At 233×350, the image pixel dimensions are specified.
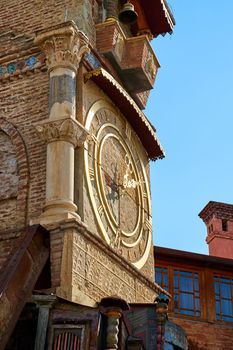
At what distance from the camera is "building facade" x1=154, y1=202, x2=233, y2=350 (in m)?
18.1

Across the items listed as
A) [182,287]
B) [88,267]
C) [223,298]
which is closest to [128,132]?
[88,267]

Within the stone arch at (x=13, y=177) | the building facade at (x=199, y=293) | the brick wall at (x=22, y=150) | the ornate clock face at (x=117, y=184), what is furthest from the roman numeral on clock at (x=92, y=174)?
the building facade at (x=199, y=293)

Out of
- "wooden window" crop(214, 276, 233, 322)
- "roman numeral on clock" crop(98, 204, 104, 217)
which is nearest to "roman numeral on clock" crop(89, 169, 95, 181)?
"roman numeral on clock" crop(98, 204, 104, 217)

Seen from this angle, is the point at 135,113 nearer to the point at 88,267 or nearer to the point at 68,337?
the point at 88,267

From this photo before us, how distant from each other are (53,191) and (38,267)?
4.61ft

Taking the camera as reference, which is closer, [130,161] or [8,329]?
[8,329]

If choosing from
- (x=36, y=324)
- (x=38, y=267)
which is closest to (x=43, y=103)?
(x=38, y=267)

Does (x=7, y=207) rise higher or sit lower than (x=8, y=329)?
higher

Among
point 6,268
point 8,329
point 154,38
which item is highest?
point 154,38

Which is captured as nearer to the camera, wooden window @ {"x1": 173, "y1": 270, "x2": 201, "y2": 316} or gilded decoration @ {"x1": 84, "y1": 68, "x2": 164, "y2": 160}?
gilded decoration @ {"x1": 84, "y1": 68, "x2": 164, "y2": 160}

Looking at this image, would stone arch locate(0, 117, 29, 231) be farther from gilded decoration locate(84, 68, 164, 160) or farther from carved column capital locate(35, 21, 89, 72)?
gilded decoration locate(84, 68, 164, 160)

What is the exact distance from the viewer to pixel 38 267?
10.4m

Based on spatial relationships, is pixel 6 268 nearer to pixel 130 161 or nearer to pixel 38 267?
pixel 38 267

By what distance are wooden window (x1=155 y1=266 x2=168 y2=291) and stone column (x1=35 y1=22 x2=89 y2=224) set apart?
7.52 m
